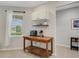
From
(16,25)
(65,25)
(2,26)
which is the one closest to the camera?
(2,26)

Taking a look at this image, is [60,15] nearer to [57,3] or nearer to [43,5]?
[43,5]

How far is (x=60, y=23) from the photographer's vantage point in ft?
25.9

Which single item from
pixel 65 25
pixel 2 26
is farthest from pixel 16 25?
pixel 65 25

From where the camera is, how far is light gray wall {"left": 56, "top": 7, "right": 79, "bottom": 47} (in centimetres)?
694

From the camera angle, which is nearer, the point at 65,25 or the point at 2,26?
the point at 2,26

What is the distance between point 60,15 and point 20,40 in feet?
9.77

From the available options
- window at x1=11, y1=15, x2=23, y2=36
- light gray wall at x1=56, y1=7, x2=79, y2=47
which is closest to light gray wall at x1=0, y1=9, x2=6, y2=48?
window at x1=11, y1=15, x2=23, y2=36

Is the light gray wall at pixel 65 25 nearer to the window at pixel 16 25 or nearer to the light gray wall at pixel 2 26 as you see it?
the window at pixel 16 25

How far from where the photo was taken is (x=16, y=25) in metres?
6.79

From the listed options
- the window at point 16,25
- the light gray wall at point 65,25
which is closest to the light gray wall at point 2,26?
the window at point 16,25

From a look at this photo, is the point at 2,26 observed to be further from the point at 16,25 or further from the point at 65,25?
the point at 65,25

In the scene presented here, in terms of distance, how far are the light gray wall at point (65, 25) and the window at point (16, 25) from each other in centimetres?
254

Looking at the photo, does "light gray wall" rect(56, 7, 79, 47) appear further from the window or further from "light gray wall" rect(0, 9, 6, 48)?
"light gray wall" rect(0, 9, 6, 48)

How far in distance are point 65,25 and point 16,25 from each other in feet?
9.43
